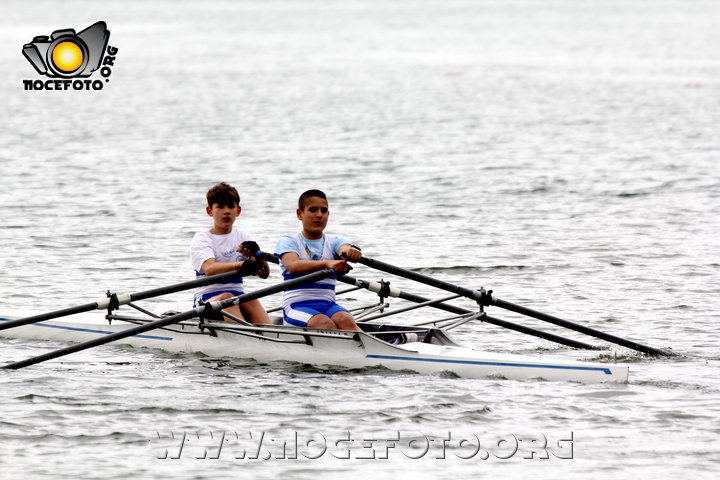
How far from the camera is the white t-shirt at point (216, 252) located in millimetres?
11250

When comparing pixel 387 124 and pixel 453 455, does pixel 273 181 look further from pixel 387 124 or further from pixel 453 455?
pixel 453 455

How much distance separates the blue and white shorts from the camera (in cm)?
1103

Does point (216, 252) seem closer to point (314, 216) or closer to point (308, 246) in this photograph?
point (308, 246)

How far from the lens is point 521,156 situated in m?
29.3

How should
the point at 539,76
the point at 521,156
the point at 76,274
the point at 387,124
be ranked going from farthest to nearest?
the point at 539,76, the point at 387,124, the point at 521,156, the point at 76,274

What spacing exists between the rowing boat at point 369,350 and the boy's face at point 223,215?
93 cm

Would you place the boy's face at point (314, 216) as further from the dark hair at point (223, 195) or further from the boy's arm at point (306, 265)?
the dark hair at point (223, 195)

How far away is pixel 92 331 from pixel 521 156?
18661 millimetres

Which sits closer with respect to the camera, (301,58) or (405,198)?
(405,198)

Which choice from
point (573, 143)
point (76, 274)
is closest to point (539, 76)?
point (573, 143)

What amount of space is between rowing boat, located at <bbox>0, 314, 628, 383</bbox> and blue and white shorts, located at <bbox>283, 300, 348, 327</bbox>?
137 mm

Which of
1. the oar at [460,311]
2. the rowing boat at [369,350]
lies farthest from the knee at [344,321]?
the oar at [460,311]

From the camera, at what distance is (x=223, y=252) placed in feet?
37.2

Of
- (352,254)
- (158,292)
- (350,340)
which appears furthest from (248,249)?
(350,340)
